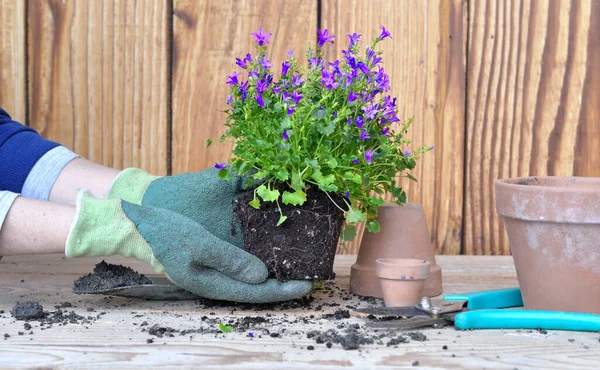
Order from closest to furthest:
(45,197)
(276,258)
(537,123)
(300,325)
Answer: (300,325)
(276,258)
(45,197)
(537,123)

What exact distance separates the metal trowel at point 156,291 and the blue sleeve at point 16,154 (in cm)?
46

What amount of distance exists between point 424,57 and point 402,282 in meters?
0.80

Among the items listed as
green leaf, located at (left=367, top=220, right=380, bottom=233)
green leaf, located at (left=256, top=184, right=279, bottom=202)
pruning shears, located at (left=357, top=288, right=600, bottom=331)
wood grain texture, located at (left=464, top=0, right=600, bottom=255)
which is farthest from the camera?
wood grain texture, located at (left=464, top=0, right=600, bottom=255)

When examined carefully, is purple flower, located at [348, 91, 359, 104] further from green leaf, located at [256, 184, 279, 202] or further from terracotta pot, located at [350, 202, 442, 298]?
terracotta pot, located at [350, 202, 442, 298]

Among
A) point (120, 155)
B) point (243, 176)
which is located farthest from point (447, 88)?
point (120, 155)

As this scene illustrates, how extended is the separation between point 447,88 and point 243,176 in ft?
2.45

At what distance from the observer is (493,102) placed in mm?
1855

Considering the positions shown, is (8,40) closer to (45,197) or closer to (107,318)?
(45,197)

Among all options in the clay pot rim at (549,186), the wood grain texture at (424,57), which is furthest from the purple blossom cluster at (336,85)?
the wood grain texture at (424,57)

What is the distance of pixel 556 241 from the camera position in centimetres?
115

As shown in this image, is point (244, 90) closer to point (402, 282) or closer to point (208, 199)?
point (208, 199)

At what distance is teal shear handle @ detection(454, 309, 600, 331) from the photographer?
111 cm

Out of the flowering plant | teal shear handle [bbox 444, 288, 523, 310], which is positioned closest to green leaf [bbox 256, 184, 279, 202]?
the flowering plant

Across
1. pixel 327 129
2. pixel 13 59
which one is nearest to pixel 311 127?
pixel 327 129
